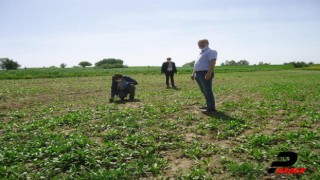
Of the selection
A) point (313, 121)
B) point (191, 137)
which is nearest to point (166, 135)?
point (191, 137)

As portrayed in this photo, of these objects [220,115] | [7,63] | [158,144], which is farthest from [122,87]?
[7,63]

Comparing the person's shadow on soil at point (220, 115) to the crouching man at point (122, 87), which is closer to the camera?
the person's shadow on soil at point (220, 115)

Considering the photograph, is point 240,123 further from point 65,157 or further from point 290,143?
point 65,157

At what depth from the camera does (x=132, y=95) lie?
14070 mm

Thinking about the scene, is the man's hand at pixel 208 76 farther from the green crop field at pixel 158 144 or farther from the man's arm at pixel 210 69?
the green crop field at pixel 158 144

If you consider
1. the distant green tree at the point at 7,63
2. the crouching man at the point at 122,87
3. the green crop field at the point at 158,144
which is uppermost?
the distant green tree at the point at 7,63

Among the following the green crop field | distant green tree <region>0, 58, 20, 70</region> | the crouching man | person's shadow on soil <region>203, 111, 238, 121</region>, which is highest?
distant green tree <region>0, 58, 20, 70</region>

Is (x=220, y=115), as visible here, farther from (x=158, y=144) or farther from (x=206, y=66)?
(x=158, y=144)

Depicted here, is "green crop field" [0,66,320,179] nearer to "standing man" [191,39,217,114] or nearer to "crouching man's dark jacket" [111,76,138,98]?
"standing man" [191,39,217,114]

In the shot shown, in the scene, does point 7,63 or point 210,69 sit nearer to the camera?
point 210,69

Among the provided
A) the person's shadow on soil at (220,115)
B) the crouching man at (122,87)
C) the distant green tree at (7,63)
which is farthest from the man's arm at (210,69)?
the distant green tree at (7,63)

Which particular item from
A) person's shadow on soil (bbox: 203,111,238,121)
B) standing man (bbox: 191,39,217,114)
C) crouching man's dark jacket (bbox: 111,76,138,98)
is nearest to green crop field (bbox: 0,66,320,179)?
person's shadow on soil (bbox: 203,111,238,121)

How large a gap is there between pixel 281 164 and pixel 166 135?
3.00 metres

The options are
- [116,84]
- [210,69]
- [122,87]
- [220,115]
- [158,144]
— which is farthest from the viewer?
[122,87]
